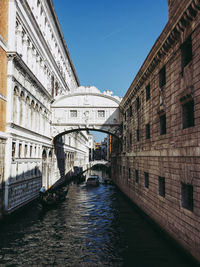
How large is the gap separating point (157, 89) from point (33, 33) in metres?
12.9

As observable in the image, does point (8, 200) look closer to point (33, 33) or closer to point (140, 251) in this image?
point (140, 251)

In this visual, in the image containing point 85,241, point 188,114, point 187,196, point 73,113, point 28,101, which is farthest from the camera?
point 73,113

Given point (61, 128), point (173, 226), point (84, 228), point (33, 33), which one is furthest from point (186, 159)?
point (61, 128)

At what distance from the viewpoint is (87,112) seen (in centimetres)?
2889

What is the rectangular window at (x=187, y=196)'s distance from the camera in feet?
31.9

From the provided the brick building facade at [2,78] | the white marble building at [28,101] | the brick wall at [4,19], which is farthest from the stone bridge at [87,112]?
the brick building facade at [2,78]

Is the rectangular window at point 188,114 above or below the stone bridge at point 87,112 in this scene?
below

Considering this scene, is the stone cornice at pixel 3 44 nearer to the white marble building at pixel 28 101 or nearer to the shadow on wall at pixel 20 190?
the white marble building at pixel 28 101

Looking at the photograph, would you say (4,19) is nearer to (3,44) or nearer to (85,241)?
(3,44)

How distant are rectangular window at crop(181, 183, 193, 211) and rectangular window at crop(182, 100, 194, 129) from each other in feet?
8.44

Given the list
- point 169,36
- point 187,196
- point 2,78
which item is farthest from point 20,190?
point 169,36

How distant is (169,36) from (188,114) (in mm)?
4052

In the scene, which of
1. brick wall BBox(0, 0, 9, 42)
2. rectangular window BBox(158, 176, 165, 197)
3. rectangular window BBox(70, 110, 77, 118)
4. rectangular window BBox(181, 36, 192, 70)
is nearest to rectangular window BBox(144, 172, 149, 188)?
rectangular window BBox(158, 176, 165, 197)

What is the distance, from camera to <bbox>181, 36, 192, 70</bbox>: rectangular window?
10112 millimetres
